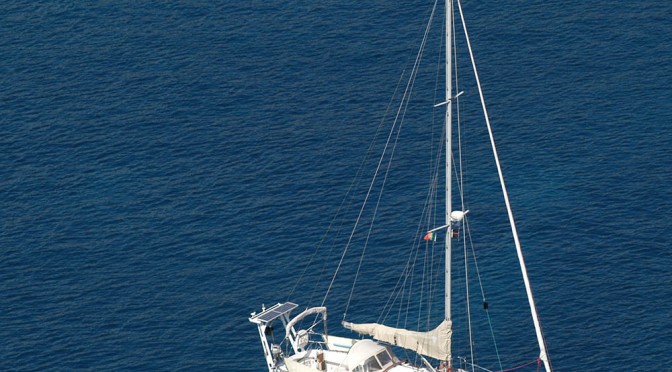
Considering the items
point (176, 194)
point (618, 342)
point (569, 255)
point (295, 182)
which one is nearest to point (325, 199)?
point (295, 182)

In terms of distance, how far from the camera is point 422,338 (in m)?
136

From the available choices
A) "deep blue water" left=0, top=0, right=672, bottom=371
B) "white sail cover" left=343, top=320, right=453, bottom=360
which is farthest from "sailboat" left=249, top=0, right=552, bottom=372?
"deep blue water" left=0, top=0, right=672, bottom=371

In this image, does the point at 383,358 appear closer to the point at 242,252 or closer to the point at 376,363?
the point at 376,363

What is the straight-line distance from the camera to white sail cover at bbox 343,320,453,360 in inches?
5305

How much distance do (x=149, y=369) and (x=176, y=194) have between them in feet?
118

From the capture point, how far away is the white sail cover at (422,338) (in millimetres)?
134750

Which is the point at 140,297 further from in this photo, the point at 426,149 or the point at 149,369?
the point at 426,149

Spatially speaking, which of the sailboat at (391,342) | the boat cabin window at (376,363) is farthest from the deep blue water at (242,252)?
the boat cabin window at (376,363)

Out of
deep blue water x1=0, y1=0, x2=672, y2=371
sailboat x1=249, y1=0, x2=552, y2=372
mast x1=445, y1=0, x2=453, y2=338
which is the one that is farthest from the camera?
deep blue water x1=0, y1=0, x2=672, y2=371

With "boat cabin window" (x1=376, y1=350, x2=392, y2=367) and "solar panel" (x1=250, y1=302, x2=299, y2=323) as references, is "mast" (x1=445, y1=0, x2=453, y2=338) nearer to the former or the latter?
"boat cabin window" (x1=376, y1=350, x2=392, y2=367)

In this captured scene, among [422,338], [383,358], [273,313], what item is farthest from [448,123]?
[273,313]

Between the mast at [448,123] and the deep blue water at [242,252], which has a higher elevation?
the mast at [448,123]

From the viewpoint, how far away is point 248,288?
569 feet

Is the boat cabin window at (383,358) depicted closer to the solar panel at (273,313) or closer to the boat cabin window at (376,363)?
the boat cabin window at (376,363)
